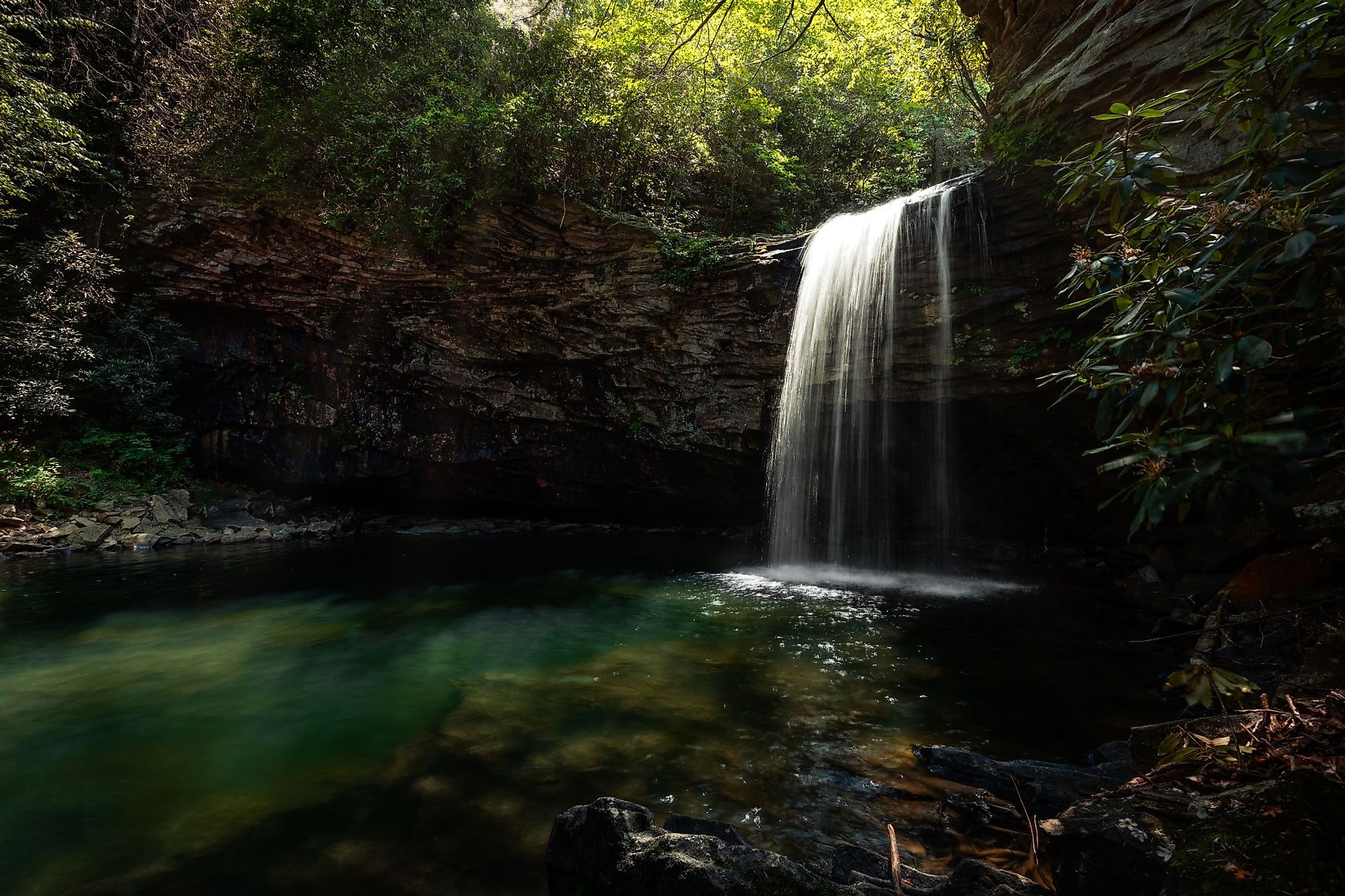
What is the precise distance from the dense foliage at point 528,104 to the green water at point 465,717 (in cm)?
937

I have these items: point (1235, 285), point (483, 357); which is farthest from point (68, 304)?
point (1235, 285)

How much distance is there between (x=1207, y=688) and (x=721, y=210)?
47.2ft

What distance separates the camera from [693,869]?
2178mm

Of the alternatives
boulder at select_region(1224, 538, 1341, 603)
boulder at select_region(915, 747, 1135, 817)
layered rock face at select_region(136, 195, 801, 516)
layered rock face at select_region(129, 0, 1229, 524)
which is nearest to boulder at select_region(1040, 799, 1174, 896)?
boulder at select_region(915, 747, 1135, 817)

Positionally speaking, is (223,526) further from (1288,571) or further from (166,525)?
(1288,571)

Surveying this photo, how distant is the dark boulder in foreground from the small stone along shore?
1508 cm

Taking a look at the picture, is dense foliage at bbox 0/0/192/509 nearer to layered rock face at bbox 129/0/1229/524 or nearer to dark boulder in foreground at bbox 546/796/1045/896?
layered rock face at bbox 129/0/1229/524

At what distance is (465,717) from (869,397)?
8.59 meters

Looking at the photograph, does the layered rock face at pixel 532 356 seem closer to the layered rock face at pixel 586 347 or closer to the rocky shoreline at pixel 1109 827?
the layered rock face at pixel 586 347

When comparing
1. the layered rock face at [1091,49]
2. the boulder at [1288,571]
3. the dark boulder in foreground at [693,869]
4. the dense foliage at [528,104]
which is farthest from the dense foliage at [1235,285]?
the dense foliage at [528,104]

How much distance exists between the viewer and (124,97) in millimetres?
14688

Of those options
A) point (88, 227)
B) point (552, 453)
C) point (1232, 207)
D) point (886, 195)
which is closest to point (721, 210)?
point (886, 195)

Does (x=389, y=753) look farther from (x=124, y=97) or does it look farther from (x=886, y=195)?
(x=124, y=97)

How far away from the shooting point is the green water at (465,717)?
2.98 m
